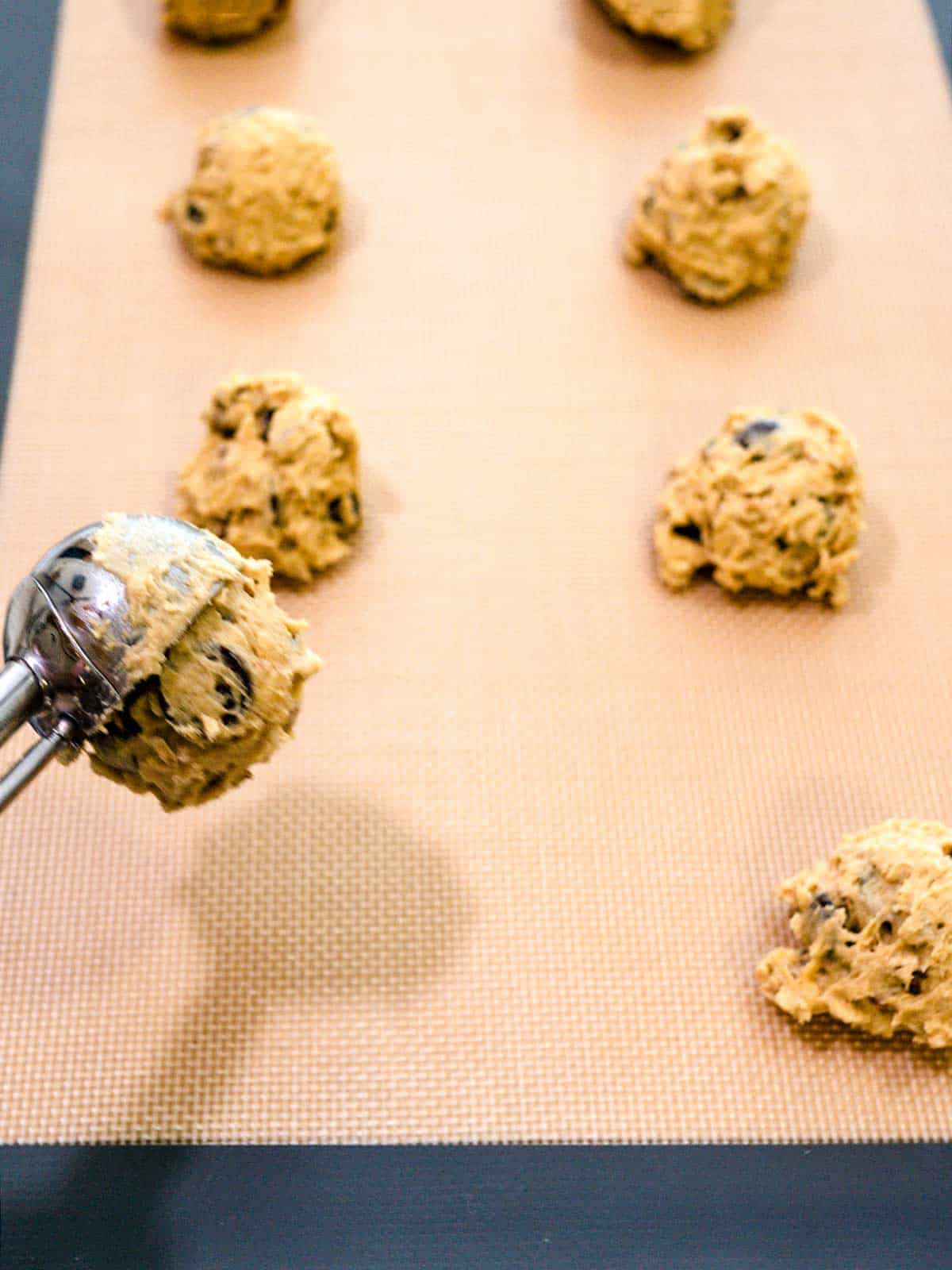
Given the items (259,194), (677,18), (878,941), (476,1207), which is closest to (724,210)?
(677,18)

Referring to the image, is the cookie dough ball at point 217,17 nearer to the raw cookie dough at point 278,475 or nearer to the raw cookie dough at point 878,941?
the raw cookie dough at point 278,475

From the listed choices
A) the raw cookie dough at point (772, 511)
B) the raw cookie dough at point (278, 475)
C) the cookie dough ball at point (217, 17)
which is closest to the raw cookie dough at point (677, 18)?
the cookie dough ball at point (217, 17)

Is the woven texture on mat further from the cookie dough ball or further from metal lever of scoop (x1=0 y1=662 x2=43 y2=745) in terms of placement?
metal lever of scoop (x1=0 y1=662 x2=43 y2=745)

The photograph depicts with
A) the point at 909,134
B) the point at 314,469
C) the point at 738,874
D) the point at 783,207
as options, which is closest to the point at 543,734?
the point at 738,874

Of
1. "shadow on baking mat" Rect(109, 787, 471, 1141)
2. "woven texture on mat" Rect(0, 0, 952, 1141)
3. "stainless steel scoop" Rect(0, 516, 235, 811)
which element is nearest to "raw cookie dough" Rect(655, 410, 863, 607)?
"woven texture on mat" Rect(0, 0, 952, 1141)

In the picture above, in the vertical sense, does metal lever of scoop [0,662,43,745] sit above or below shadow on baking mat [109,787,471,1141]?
above

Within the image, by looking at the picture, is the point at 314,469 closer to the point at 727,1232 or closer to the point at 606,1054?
the point at 606,1054
